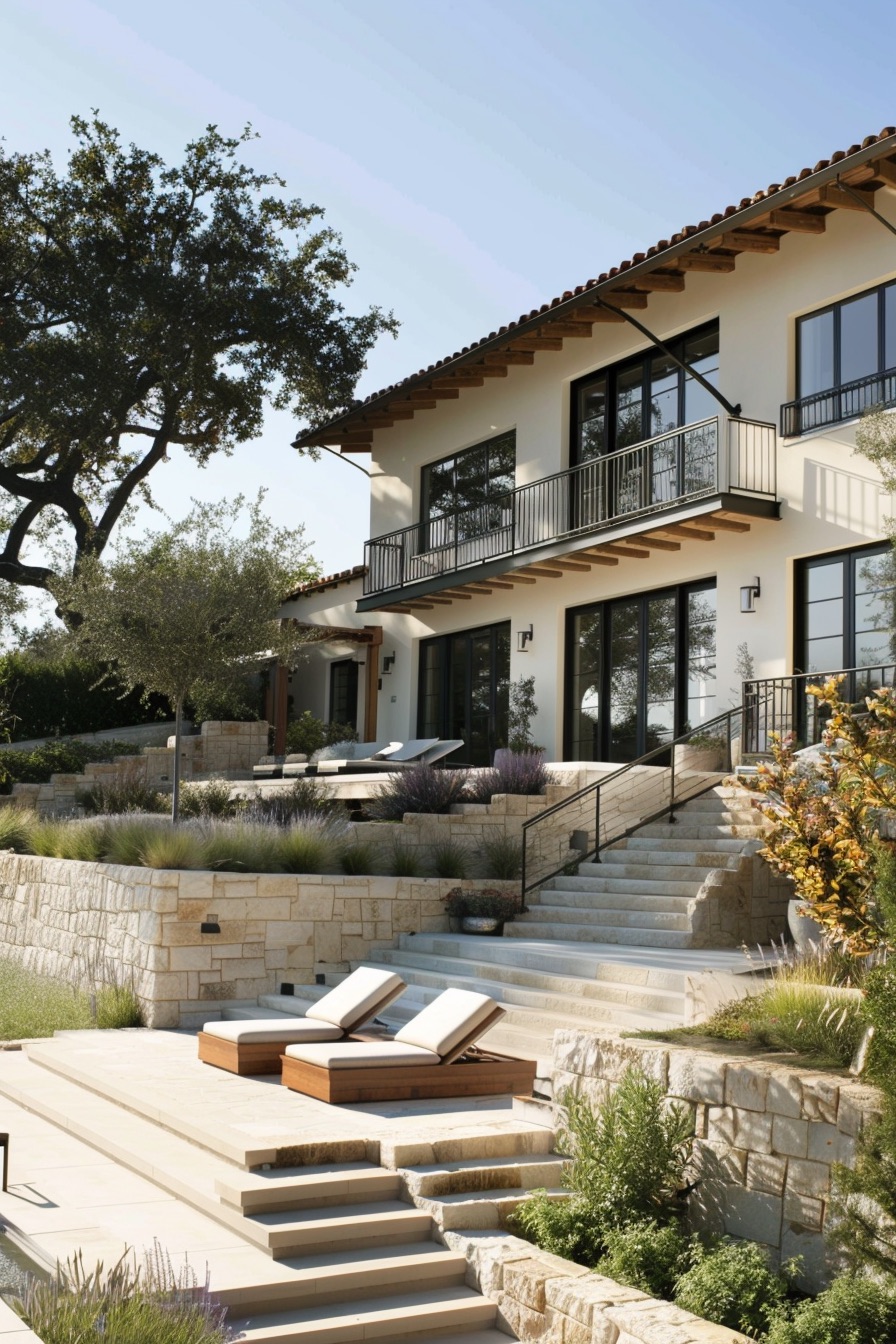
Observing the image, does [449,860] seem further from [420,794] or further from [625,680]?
[625,680]

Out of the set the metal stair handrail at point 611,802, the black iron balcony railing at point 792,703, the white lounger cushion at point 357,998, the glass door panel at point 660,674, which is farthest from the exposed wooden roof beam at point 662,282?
the white lounger cushion at point 357,998

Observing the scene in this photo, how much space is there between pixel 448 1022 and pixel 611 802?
6389 millimetres

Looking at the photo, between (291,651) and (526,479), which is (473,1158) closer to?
(291,651)

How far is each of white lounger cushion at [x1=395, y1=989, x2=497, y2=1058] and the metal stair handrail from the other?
15.5ft

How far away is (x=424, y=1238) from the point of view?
5.91 metres

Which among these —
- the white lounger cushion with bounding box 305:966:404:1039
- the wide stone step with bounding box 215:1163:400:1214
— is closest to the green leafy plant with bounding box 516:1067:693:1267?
the wide stone step with bounding box 215:1163:400:1214

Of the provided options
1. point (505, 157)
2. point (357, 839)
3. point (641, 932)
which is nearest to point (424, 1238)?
point (641, 932)

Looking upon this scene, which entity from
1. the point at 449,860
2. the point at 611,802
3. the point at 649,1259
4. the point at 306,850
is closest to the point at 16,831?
the point at 306,850

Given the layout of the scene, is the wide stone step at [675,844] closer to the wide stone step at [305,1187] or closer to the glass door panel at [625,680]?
the glass door panel at [625,680]

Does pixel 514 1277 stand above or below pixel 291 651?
below

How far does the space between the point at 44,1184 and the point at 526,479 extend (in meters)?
14.0

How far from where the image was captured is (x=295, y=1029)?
8.36 metres

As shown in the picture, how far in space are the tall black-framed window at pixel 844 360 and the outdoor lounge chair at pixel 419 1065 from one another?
8491mm

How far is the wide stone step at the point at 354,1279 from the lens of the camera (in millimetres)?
5129
